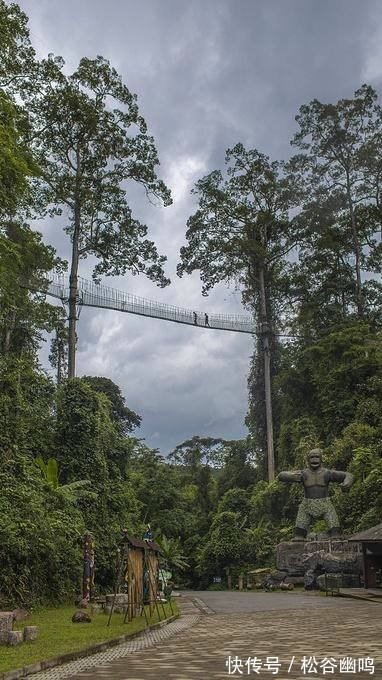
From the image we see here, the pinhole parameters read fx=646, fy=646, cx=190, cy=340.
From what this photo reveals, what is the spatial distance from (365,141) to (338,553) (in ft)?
79.7

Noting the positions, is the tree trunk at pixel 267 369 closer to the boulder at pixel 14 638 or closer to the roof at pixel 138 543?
the roof at pixel 138 543

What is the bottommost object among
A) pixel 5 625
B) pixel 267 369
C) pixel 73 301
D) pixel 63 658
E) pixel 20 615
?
pixel 20 615

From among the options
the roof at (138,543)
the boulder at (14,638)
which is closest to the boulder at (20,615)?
the roof at (138,543)

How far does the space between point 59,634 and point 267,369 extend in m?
27.7

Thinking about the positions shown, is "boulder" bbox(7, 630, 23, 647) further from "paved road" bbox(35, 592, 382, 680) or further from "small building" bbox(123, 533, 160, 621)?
"small building" bbox(123, 533, 160, 621)

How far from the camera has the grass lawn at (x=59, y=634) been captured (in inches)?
303

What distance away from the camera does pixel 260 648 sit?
8125 mm

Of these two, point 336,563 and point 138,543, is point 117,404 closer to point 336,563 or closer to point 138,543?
point 336,563

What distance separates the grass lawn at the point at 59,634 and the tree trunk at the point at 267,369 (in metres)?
20.6

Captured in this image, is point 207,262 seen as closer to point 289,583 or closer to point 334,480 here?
point 334,480

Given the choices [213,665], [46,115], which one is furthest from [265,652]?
[46,115]

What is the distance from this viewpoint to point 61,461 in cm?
2170

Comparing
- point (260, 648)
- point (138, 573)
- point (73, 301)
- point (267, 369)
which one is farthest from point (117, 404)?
point (260, 648)

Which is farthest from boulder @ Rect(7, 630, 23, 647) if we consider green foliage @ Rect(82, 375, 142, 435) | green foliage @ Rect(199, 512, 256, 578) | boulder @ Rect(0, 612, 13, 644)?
green foliage @ Rect(82, 375, 142, 435)
